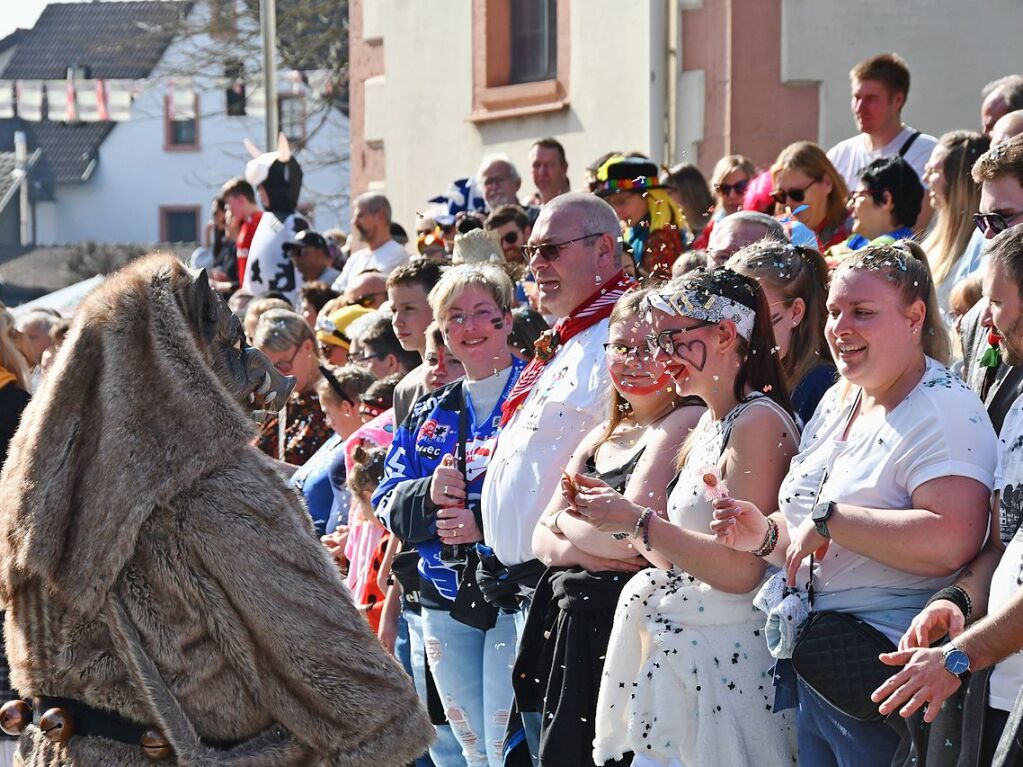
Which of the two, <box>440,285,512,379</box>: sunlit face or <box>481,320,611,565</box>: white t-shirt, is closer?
<box>481,320,611,565</box>: white t-shirt

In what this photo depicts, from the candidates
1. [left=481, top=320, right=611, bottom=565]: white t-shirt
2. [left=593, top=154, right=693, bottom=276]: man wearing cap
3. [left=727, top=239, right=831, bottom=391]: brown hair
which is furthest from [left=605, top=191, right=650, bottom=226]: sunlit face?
[left=727, top=239, right=831, bottom=391]: brown hair

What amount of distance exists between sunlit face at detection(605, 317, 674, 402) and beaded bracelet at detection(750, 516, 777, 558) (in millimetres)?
754

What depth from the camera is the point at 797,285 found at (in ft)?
16.6

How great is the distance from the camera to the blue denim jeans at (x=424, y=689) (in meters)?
6.29

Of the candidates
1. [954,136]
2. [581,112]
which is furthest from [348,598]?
[581,112]

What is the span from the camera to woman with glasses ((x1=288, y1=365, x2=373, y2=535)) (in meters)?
7.63

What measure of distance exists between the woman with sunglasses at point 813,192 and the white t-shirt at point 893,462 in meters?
3.27

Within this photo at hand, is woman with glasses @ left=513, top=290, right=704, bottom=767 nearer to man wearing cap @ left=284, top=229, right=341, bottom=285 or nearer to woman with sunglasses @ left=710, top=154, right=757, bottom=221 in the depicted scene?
woman with sunglasses @ left=710, top=154, right=757, bottom=221

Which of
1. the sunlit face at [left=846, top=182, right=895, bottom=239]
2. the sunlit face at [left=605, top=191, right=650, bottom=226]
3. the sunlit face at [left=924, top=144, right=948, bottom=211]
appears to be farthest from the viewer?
the sunlit face at [left=605, top=191, right=650, bottom=226]

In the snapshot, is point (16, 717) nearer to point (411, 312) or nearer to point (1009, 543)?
point (1009, 543)

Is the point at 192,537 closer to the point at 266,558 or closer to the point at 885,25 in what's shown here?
the point at 266,558

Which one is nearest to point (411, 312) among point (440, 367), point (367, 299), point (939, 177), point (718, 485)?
point (440, 367)

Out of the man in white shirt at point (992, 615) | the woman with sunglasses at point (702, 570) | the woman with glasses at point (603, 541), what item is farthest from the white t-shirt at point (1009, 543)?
the woman with glasses at point (603, 541)

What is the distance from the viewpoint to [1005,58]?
37.1 feet
